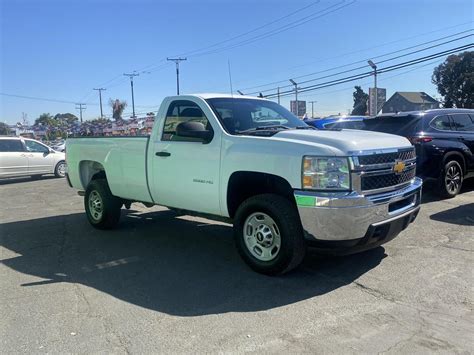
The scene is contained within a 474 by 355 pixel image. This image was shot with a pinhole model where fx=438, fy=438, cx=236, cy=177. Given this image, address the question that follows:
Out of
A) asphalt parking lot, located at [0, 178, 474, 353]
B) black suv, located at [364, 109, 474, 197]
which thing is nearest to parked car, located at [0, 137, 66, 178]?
asphalt parking lot, located at [0, 178, 474, 353]

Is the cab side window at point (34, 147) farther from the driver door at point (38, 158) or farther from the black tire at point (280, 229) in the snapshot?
the black tire at point (280, 229)

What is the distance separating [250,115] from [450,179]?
528 cm

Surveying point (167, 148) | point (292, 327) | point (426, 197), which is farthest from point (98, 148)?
point (426, 197)

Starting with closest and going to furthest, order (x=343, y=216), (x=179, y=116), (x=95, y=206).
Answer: (x=343, y=216) → (x=179, y=116) → (x=95, y=206)

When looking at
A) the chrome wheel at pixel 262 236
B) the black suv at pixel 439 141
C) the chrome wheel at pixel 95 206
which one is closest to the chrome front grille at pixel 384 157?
the chrome wheel at pixel 262 236

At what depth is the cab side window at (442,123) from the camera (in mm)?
8922

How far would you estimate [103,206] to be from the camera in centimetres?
711

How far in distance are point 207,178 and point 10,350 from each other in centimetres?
269

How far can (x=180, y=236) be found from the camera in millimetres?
6754

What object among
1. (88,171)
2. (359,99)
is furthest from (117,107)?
(88,171)

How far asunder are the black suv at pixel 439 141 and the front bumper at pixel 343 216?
468 centimetres

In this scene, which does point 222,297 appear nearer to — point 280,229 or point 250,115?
point 280,229

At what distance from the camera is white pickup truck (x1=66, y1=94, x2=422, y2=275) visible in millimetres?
4258

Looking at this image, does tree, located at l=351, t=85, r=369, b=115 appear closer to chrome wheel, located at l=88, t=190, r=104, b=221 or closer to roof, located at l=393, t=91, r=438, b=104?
roof, located at l=393, t=91, r=438, b=104
